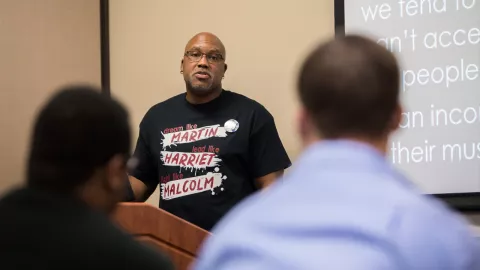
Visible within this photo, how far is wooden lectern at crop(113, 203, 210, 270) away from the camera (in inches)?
69.2

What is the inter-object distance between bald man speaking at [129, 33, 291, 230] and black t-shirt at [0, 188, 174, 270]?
166 centimetres

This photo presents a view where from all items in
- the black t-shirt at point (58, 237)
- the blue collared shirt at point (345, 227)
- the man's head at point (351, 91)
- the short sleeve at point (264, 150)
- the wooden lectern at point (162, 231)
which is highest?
the man's head at point (351, 91)

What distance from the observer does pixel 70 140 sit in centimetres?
98

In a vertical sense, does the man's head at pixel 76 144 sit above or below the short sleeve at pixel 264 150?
above

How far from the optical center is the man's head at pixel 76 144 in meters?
0.99

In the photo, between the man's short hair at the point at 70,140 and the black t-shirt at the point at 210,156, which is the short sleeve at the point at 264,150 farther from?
the man's short hair at the point at 70,140

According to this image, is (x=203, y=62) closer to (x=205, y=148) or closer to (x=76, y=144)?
(x=205, y=148)

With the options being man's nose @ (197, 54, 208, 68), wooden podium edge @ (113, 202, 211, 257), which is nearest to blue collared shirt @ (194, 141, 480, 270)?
wooden podium edge @ (113, 202, 211, 257)

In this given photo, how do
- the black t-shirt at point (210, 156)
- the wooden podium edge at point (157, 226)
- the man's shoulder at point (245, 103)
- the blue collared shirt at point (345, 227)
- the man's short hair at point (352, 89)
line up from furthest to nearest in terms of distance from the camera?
the man's shoulder at point (245, 103)
the black t-shirt at point (210, 156)
the wooden podium edge at point (157, 226)
the man's short hair at point (352, 89)
the blue collared shirt at point (345, 227)

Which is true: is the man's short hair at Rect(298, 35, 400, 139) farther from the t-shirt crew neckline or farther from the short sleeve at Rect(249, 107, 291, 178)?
the t-shirt crew neckline

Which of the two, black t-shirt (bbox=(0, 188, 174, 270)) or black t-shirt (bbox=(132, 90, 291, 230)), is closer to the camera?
black t-shirt (bbox=(0, 188, 174, 270))

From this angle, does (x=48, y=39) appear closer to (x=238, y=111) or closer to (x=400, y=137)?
(x=238, y=111)

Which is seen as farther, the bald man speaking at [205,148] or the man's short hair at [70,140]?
the bald man speaking at [205,148]

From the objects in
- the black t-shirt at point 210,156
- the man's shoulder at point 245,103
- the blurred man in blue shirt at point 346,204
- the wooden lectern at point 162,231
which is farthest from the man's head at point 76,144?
the man's shoulder at point 245,103
